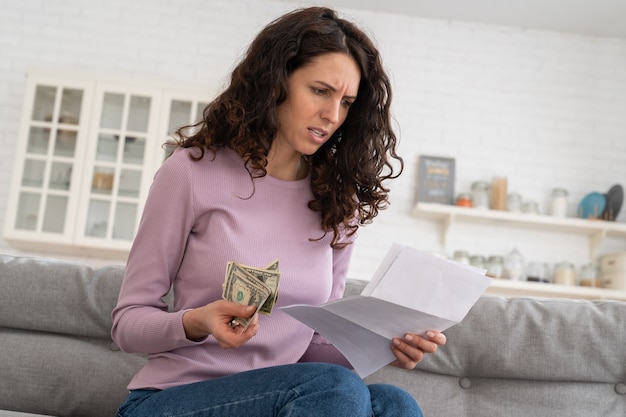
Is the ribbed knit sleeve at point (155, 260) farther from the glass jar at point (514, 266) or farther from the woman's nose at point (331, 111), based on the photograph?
the glass jar at point (514, 266)

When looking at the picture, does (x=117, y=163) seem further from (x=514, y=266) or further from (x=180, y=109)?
(x=514, y=266)

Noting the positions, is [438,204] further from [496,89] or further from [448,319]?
[448,319]

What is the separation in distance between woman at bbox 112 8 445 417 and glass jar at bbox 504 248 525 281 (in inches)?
138

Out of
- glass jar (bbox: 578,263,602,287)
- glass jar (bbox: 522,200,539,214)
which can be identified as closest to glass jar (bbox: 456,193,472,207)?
glass jar (bbox: 522,200,539,214)

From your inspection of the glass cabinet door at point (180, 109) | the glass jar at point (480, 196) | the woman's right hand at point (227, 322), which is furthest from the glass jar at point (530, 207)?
the woman's right hand at point (227, 322)

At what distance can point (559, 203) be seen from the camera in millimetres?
5270

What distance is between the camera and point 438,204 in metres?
5.20

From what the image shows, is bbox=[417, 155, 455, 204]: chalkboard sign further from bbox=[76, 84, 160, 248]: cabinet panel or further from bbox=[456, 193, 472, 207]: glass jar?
bbox=[76, 84, 160, 248]: cabinet panel

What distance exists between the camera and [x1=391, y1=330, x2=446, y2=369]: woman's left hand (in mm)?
1455

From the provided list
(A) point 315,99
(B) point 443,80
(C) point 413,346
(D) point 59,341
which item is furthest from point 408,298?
(B) point 443,80

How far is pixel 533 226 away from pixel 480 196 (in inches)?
19.7

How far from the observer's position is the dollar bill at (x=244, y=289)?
49.1 inches

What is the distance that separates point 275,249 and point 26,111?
3.95 m

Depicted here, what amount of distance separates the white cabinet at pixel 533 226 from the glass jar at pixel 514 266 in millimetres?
97
